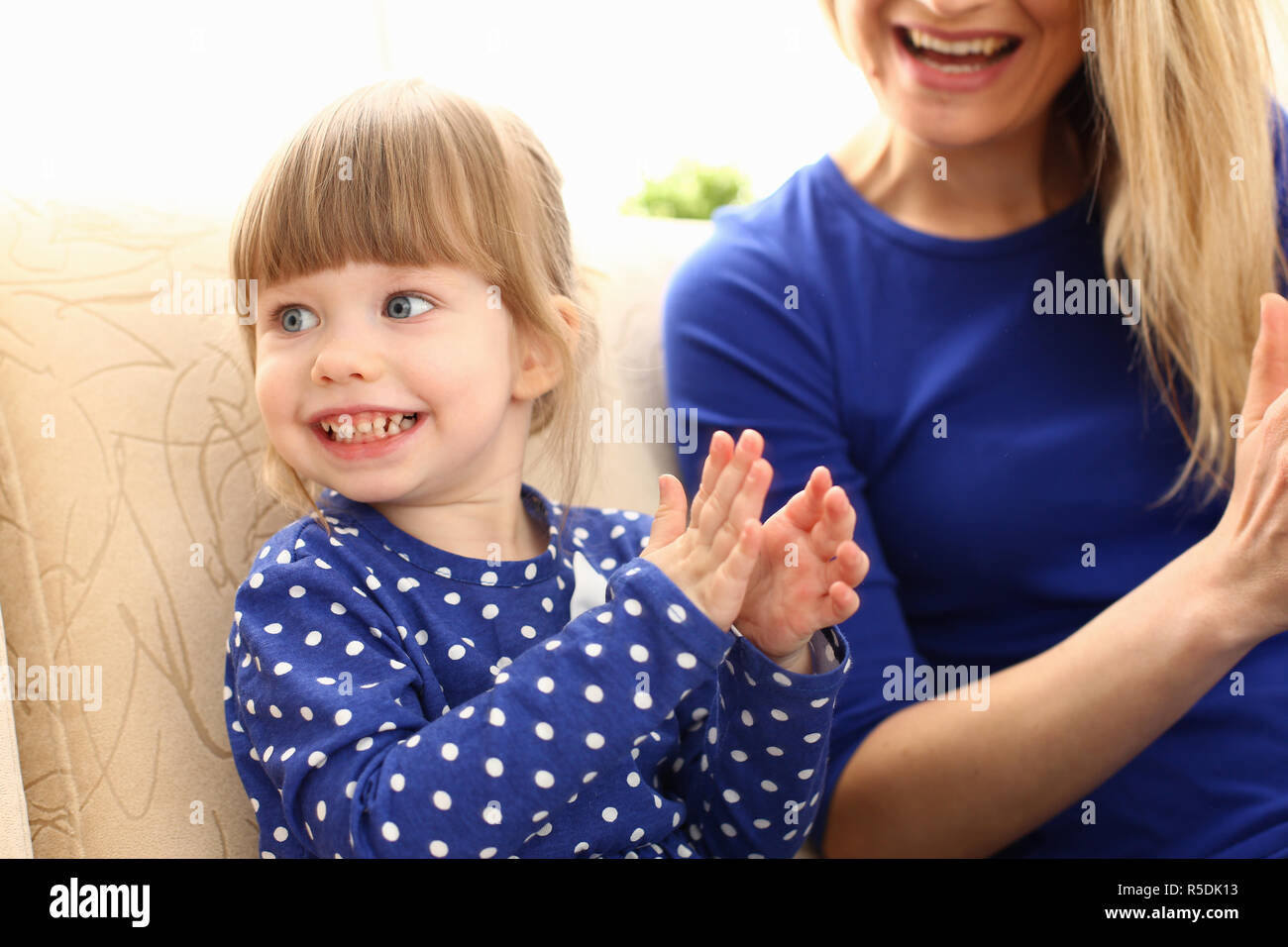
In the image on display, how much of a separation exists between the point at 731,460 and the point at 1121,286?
0.58 meters

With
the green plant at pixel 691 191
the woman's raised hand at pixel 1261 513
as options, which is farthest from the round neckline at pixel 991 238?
the green plant at pixel 691 191

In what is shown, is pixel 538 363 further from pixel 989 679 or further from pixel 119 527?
pixel 989 679

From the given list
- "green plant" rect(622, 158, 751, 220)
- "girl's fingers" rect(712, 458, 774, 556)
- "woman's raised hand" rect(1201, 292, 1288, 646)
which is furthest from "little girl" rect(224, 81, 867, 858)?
"green plant" rect(622, 158, 751, 220)

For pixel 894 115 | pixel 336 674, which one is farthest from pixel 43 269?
pixel 894 115

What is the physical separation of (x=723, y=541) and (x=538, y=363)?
28 cm

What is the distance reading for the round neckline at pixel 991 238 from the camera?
1104 mm

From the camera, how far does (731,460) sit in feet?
2.36

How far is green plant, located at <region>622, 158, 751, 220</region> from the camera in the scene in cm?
314

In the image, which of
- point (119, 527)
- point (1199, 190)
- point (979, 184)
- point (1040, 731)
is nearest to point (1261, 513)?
point (1040, 731)

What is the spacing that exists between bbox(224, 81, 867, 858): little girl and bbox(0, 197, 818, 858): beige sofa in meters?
0.06

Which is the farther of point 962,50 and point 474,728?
point 962,50

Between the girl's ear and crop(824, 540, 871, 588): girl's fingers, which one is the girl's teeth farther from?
crop(824, 540, 871, 588): girl's fingers

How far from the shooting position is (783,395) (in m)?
1.08
